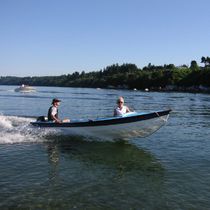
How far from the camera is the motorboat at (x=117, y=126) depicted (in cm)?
1784

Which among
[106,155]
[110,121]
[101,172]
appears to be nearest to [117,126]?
[110,121]

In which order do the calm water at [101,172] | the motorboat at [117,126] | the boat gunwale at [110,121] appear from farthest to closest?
the motorboat at [117,126] < the boat gunwale at [110,121] < the calm water at [101,172]

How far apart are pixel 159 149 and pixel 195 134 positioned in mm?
6126

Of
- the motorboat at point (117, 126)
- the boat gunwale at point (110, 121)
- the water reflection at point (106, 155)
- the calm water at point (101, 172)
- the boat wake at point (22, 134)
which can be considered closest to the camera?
the calm water at point (101, 172)

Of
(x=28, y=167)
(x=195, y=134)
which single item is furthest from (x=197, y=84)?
(x=28, y=167)

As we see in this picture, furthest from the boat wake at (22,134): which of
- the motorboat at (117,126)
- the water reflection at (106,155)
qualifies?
the water reflection at (106,155)

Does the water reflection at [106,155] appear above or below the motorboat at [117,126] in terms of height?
below

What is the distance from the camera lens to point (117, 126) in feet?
61.6

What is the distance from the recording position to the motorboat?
58.5 feet

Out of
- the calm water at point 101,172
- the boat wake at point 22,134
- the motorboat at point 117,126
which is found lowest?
the calm water at point 101,172

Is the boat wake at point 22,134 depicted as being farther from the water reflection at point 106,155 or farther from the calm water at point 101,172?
the water reflection at point 106,155

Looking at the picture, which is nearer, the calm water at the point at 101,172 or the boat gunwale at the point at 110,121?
the calm water at the point at 101,172

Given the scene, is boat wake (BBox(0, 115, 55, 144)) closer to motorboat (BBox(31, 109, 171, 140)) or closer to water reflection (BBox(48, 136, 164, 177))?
motorboat (BBox(31, 109, 171, 140))

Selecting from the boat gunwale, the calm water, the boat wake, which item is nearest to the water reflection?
the calm water
